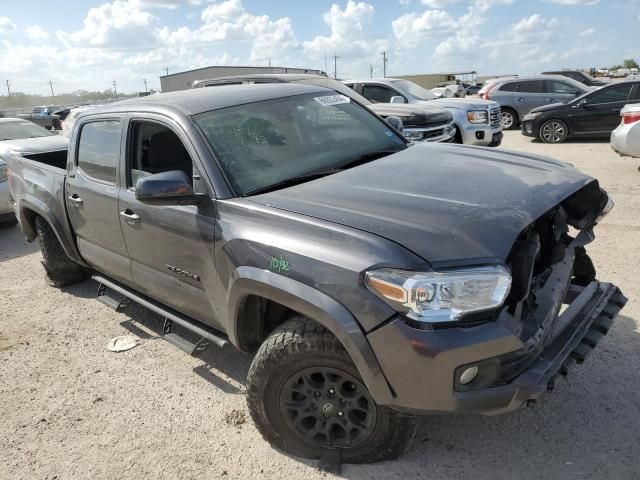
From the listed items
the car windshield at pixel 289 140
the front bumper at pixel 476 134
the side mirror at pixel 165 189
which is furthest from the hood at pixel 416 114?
the side mirror at pixel 165 189

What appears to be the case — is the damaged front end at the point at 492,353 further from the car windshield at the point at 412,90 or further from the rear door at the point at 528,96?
the rear door at the point at 528,96

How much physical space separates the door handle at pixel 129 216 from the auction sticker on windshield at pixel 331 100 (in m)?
1.50

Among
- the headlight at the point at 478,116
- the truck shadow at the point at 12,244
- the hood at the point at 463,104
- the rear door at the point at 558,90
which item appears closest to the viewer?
the truck shadow at the point at 12,244

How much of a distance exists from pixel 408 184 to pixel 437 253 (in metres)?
0.76

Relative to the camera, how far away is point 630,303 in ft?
13.2

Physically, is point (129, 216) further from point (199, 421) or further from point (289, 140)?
point (199, 421)

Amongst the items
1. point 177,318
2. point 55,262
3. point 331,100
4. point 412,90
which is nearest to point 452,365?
point 177,318

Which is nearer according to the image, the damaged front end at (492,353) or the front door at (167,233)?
the damaged front end at (492,353)

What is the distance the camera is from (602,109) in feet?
40.0

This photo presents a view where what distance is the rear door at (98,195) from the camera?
3.67 m

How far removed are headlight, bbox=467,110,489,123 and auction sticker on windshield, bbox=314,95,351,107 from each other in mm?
6609

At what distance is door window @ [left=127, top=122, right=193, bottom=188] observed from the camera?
353 centimetres

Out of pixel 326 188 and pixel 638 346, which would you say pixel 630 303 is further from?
pixel 326 188

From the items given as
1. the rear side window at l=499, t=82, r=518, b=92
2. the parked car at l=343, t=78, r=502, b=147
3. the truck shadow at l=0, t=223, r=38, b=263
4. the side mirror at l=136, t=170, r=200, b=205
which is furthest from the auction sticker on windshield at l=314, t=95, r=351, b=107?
the rear side window at l=499, t=82, r=518, b=92
